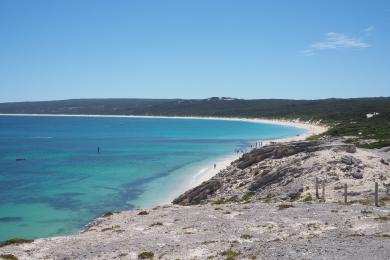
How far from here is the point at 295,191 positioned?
3306 cm

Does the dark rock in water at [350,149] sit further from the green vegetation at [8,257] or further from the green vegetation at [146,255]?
the green vegetation at [8,257]

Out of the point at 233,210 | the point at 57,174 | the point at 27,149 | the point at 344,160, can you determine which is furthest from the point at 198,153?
the point at 233,210

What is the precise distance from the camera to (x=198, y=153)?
9019cm

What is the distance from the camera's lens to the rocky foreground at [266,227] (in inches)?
721

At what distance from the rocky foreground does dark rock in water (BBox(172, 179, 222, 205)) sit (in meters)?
2.84

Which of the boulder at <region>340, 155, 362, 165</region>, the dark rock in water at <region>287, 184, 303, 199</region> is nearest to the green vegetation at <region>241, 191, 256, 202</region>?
the dark rock in water at <region>287, 184, 303, 199</region>

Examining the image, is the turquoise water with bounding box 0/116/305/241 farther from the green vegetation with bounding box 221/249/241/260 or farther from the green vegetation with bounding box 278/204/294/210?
the green vegetation with bounding box 221/249/241/260

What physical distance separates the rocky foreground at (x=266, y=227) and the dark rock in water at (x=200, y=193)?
2836mm

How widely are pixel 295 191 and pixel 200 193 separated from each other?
1099 cm

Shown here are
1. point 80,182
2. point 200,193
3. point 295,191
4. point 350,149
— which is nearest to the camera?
Result: point 295,191

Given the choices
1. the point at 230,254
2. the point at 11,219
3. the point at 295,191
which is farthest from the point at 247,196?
the point at 11,219

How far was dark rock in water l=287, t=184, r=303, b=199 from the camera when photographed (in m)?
32.4

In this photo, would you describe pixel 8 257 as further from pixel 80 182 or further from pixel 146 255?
pixel 80 182

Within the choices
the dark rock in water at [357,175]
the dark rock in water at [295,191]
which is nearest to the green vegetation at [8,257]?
the dark rock in water at [295,191]
